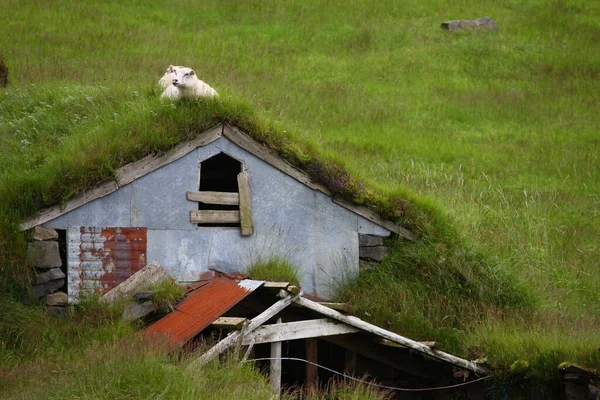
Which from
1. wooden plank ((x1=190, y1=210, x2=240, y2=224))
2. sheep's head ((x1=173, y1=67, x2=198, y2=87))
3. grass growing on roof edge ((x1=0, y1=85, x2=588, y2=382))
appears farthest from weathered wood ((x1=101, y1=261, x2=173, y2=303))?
sheep's head ((x1=173, y1=67, x2=198, y2=87))

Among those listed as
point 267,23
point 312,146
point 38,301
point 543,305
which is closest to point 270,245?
point 312,146

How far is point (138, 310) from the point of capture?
Result: 12.0 metres

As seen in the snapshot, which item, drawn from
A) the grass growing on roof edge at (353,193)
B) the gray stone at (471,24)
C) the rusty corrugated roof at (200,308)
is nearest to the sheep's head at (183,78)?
the grass growing on roof edge at (353,193)

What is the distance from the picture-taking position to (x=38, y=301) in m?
12.1

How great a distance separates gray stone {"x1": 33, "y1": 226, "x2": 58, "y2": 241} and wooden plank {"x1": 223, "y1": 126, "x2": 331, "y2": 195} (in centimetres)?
299

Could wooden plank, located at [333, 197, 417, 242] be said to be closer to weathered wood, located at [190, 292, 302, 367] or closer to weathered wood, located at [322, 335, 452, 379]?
weathered wood, located at [322, 335, 452, 379]

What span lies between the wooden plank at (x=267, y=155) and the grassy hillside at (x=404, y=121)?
164mm

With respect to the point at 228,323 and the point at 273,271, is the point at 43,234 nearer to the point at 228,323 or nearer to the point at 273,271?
the point at 228,323

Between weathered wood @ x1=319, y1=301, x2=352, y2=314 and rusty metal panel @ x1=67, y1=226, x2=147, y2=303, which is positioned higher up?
rusty metal panel @ x1=67, y1=226, x2=147, y2=303

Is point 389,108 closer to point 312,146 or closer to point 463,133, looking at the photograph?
point 463,133

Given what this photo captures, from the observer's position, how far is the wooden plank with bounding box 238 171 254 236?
43.9ft

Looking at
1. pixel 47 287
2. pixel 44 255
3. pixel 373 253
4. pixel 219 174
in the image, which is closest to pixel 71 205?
pixel 44 255

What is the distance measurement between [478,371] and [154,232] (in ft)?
17.1

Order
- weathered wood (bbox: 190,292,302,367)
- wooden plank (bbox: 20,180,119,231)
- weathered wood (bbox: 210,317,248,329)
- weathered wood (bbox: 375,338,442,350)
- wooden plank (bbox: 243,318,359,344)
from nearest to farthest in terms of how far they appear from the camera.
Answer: weathered wood (bbox: 190,292,302,367) < weathered wood (bbox: 210,317,248,329) < wooden plank (bbox: 243,318,359,344) < wooden plank (bbox: 20,180,119,231) < weathered wood (bbox: 375,338,442,350)
